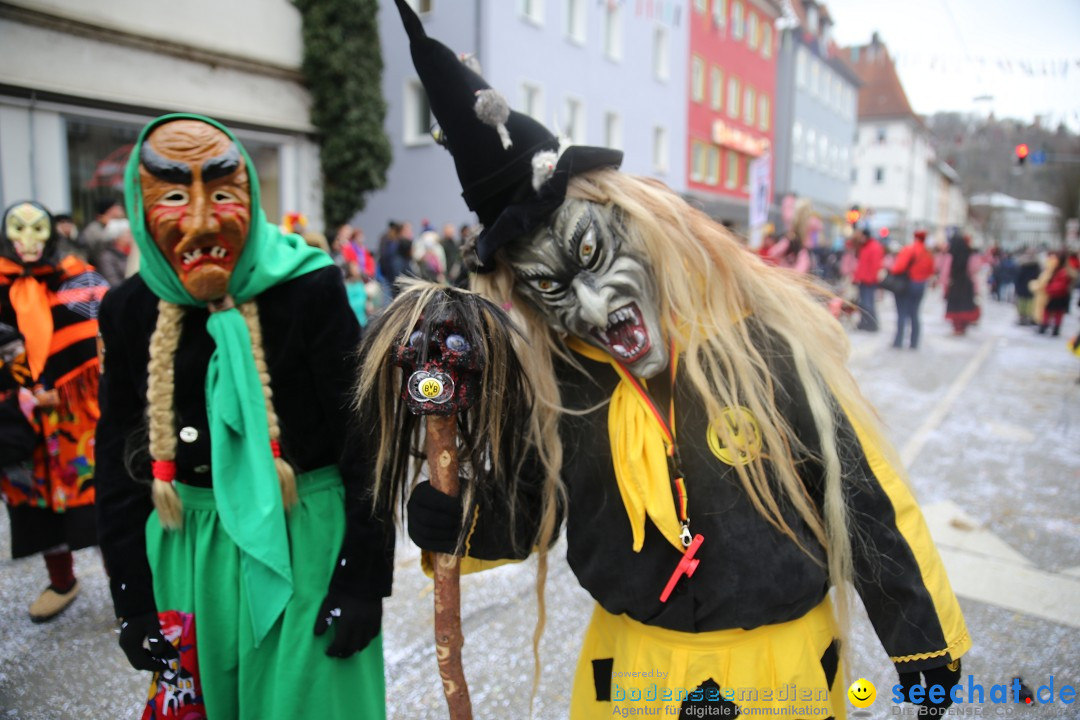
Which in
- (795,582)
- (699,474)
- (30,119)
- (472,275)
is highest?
(30,119)

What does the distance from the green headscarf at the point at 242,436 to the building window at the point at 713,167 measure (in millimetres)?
26395

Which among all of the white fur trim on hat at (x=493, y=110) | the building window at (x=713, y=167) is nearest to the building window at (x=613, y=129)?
the building window at (x=713, y=167)

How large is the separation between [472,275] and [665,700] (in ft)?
3.36

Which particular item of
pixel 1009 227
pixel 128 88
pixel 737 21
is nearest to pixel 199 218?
pixel 128 88

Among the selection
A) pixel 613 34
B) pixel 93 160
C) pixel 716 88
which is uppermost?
pixel 716 88

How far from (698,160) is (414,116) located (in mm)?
11978

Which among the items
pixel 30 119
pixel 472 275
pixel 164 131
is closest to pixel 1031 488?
pixel 472 275

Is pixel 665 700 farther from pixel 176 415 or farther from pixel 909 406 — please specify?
pixel 909 406

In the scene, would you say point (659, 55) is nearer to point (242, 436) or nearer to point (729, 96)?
point (729, 96)

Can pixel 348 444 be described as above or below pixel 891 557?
above

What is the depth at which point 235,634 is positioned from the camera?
5.64 feet

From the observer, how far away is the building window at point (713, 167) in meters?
26.3

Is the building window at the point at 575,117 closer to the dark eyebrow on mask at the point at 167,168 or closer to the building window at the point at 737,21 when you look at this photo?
the building window at the point at 737,21

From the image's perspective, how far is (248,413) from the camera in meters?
1.66
